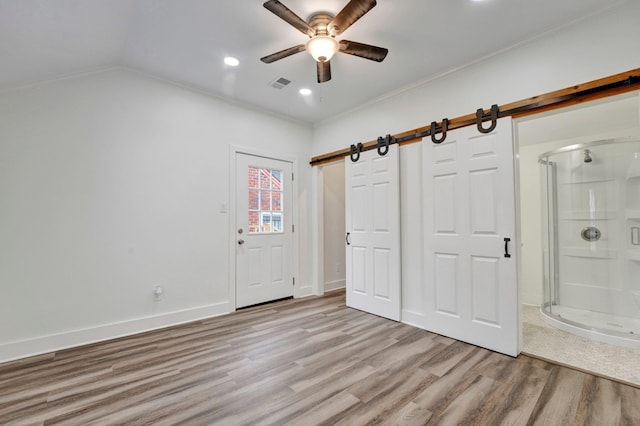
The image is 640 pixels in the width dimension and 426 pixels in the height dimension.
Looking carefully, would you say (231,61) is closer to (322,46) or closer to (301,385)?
(322,46)

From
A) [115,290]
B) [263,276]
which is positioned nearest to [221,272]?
[263,276]

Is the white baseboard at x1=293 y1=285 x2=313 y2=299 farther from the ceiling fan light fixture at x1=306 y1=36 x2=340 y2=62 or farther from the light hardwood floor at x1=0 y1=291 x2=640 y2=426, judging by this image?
the ceiling fan light fixture at x1=306 y1=36 x2=340 y2=62

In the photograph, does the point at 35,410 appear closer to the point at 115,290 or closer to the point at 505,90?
the point at 115,290

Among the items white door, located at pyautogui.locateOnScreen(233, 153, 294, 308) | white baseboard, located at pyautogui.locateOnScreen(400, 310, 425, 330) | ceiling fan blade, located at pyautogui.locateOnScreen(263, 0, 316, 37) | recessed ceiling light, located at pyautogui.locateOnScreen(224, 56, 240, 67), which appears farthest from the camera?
white door, located at pyautogui.locateOnScreen(233, 153, 294, 308)

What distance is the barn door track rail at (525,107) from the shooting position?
2180mm

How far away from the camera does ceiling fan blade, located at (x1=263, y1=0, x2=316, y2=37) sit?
1.93 meters

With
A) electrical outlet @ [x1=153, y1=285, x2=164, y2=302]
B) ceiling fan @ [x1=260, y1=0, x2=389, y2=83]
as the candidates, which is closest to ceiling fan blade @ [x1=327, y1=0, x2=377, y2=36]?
ceiling fan @ [x1=260, y1=0, x2=389, y2=83]

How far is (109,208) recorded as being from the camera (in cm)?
304

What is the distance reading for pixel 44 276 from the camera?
2695mm

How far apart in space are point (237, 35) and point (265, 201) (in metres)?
2.25

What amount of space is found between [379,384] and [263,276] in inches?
97.4

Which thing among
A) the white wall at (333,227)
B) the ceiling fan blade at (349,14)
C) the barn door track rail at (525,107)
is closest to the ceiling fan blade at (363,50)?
the ceiling fan blade at (349,14)

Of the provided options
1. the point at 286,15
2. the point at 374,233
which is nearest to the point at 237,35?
the point at 286,15

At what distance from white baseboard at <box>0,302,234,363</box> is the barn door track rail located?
302cm
